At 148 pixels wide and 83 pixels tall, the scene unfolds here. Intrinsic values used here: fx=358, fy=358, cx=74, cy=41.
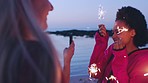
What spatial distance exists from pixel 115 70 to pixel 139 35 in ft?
1.71

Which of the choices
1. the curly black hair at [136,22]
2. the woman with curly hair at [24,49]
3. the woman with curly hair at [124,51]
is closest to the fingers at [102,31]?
the woman with curly hair at [124,51]

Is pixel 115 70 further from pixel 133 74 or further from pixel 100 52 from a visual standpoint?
pixel 100 52

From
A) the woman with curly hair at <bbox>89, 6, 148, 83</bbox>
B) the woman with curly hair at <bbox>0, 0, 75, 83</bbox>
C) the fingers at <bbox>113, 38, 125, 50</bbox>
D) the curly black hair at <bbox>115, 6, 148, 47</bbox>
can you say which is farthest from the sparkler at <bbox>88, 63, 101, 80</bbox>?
the woman with curly hair at <bbox>0, 0, 75, 83</bbox>

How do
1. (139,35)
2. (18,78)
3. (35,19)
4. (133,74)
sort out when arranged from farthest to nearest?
(139,35) < (133,74) < (35,19) < (18,78)

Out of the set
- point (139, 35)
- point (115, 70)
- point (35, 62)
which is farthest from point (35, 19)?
point (139, 35)

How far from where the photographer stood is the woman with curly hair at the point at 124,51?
3562 millimetres

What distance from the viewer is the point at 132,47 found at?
3.78m

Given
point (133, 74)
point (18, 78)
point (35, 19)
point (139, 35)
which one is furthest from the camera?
point (139, 35)

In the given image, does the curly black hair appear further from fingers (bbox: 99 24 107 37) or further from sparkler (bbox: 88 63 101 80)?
sparkler (bbox: 88 63 101 80)

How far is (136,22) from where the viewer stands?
3811mm

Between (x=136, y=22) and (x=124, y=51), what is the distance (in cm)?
40

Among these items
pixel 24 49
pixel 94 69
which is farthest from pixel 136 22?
pixel 24 49

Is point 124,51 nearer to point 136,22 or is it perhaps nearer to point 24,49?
point 136,22

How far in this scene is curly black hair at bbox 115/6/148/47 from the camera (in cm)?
381
